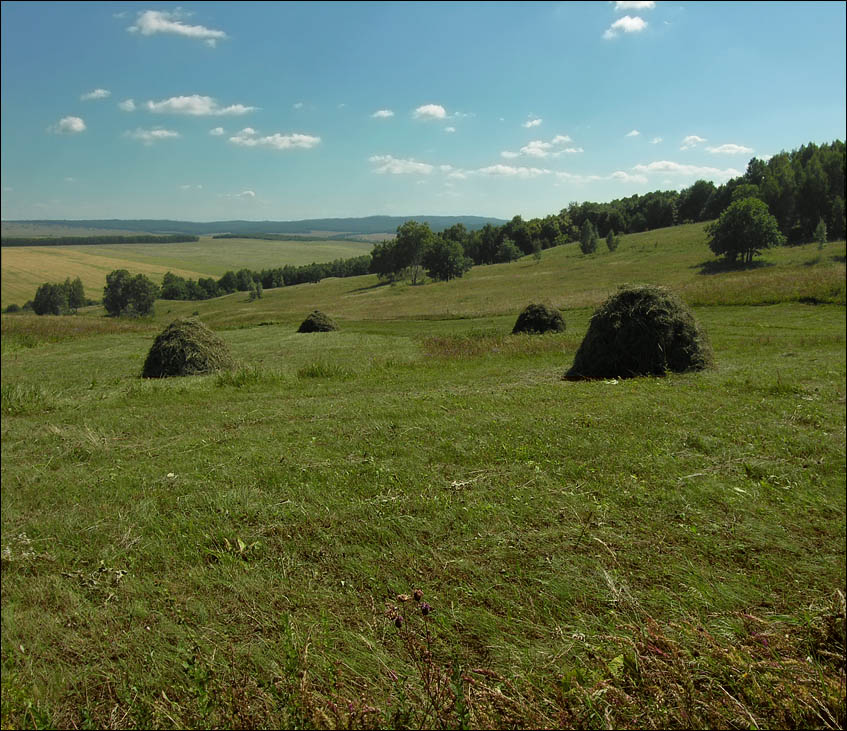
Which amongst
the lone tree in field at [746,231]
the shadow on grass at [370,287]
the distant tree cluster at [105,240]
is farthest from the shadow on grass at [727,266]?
the distant tree cluster at [105,240]

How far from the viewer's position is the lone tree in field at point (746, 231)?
195 ft

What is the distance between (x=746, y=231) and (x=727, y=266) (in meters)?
4.81

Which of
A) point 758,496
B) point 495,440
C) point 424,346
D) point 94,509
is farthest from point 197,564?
point 424,346

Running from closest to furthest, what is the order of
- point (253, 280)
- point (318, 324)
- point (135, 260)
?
point (318, 324) < point (253, 280) < point (135, 260)

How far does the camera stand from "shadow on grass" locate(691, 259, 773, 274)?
57.2 metres

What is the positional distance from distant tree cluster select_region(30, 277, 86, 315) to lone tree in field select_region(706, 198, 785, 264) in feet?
284

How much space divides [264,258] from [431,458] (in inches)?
6234

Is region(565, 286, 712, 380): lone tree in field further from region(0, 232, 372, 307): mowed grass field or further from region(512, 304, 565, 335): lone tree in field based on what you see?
region(0, 232, 372, 307): mowed grass field

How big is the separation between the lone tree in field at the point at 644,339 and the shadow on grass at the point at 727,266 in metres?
53.4

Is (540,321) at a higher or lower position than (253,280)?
lower

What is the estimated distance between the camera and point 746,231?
59.2 meters

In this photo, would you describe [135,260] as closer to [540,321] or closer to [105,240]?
[105,240]

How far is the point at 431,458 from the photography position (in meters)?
6.97

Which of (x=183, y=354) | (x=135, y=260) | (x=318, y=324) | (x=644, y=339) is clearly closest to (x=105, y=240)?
(x=135, y=260)
